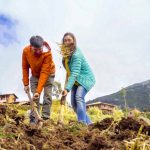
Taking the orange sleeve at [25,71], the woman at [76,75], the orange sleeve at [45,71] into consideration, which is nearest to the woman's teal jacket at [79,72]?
the woman at [76,75]

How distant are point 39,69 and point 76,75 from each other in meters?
0.62

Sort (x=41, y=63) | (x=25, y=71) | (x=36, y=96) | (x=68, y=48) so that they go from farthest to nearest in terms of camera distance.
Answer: (x=25, y=71)
(x=41, y=63)
(x=36, y=96)
(x=68, y=48)

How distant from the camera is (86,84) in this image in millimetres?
6277

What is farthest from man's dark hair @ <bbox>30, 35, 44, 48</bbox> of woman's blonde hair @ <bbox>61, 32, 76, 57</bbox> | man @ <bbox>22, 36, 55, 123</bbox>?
woman's blonde hair @ <bbox>61, 32, 76, 57</bbox>

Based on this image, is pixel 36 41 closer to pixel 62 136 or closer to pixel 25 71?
pixel 25 71

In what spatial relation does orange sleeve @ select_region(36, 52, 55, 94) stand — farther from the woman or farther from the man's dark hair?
the man's dark hair

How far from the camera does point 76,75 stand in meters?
6.07

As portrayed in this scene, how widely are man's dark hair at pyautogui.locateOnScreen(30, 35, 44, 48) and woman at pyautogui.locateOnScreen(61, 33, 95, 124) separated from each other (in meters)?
0.29

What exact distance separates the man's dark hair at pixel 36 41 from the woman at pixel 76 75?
287 mm

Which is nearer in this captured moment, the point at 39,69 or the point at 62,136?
the point at 62,136

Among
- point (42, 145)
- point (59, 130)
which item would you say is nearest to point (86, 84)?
point (59, 130)

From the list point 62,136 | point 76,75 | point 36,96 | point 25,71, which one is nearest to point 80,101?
point 76,75

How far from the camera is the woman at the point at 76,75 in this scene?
19.7 ft

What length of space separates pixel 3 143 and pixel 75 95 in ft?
11.2
